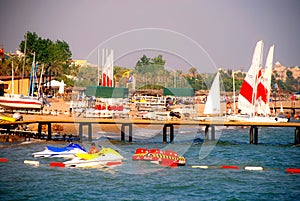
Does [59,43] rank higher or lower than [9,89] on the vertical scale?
higher

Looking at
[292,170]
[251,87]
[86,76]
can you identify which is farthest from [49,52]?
[292,170]

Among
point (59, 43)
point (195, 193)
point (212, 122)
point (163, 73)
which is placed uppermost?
point (59, 43)

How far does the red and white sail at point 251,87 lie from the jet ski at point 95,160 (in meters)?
28.2

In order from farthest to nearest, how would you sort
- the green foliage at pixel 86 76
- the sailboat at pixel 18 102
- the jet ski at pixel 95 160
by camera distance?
the green foliage at pixel 86 76 → the sailboat at pixel 18 102 → the jet ski at pixel 95 160

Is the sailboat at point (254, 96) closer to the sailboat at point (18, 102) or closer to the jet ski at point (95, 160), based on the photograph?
the jet ski at point (95, 160)

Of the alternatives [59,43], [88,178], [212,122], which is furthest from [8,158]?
[59,43]

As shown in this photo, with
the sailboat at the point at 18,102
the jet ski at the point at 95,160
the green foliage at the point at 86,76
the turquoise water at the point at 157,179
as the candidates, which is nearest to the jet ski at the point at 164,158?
the turquoise water at the point at 157,179

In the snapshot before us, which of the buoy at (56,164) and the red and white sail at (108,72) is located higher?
the red and white sail at (108,72)

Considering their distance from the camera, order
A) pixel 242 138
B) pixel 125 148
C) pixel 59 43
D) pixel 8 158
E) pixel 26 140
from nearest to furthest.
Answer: pixel 8 158, pixel 125 148, pixel 26 140, pixel 242 138, pixel 59 43

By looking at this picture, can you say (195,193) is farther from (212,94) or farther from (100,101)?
(100,101)

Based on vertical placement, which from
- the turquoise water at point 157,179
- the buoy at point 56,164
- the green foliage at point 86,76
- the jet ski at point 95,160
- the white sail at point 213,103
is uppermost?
the green foliage at point 86,76

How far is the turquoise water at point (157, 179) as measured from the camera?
37.8m

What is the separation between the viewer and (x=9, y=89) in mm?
92625

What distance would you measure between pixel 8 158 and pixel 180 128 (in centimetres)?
3521
